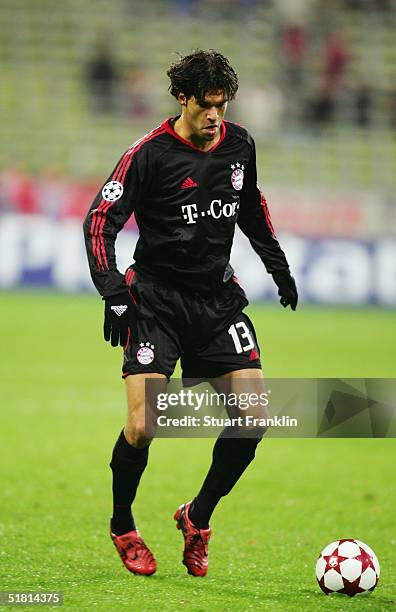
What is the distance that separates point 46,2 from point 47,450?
1593 centimetres

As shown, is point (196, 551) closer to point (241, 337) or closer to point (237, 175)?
point (241, 337)

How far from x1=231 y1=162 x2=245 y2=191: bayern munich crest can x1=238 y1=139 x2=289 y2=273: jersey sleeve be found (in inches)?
3.5

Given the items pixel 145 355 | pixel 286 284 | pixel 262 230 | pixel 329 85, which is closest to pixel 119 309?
pixel 145 355

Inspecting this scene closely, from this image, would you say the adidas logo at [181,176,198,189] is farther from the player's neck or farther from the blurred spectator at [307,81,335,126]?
the blurred spectator at [307,81,335,126]

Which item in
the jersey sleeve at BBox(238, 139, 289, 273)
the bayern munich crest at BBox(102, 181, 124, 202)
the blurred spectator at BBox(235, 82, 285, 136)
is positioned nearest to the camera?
the bayern munich crest at BBox(102, 181, 124, 202)

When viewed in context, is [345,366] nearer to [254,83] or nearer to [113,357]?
[113,357]

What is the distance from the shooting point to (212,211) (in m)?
5.56

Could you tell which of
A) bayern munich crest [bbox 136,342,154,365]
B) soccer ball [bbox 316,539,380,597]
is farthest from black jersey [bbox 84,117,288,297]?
soccer ball [bbox 316,539,380,597]

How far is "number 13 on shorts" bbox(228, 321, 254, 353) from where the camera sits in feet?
18.5

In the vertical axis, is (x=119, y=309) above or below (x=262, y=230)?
below

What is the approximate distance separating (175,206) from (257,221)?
0.61 metres

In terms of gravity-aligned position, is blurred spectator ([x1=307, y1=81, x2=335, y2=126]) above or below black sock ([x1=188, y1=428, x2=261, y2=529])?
above

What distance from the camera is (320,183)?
2105 cm

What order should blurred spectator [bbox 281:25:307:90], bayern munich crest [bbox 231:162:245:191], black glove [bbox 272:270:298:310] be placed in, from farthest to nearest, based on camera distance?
1. blurred spectator [bbox 281:25:307:90]
2. black glove [bbox 272:270:298:310]
3. bayern munich crest [bbox 231:162:245:191]
